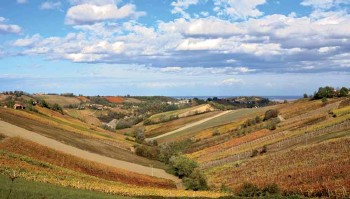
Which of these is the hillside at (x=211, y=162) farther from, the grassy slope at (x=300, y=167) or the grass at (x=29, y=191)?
the grass at (x=29, y=191)

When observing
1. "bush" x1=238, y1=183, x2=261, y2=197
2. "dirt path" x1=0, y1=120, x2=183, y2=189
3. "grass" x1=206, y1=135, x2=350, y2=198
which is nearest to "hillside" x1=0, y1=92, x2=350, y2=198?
"grass" x1=206, y1=135, x2=350, y2=198

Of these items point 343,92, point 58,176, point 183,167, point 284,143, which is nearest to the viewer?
point 58,176

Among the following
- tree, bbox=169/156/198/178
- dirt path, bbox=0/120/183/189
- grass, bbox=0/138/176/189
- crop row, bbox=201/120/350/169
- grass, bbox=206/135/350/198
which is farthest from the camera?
crop row, bbox=201/120/350/169

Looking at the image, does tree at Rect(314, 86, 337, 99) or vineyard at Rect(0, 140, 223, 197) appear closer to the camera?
vineyard at Rect(0, 140, 223, 197)

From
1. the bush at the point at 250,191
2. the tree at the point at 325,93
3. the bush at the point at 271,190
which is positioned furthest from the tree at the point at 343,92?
the bush at the point at 271,190

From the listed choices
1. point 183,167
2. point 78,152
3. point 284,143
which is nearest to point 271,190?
point 183,167

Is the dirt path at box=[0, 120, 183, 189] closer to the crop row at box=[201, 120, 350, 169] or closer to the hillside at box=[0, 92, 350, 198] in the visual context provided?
the hillside at box=[0, 92, 350, 198]

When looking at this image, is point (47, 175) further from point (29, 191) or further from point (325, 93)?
point (325, 93)

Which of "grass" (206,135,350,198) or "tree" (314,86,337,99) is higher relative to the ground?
"tree" (314,86,337,99)

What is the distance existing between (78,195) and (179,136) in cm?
11335

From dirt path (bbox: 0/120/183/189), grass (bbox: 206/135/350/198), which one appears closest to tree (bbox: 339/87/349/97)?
grass (bbox: 206/135/350/198)

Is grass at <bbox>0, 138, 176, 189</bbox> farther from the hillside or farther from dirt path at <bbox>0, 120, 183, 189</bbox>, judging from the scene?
dirt path at <bbox>0, 120, 183, 189</bbox>

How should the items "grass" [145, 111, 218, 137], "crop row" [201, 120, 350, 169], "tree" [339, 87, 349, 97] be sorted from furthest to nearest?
1. "grass" [145, 111, 218, 137]
2. "tree" [339, 87, 349, 97]
3. "crop row" [201, 120, 350, 169]

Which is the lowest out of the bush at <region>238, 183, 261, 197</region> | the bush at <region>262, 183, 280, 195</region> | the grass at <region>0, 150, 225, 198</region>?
the bush at <region>238, 183, 261, 197</region>
